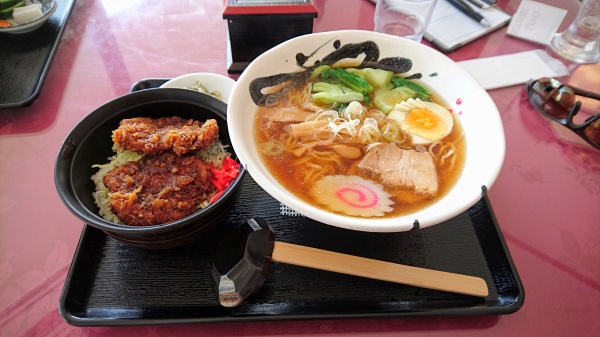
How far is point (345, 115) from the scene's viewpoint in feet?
5.13

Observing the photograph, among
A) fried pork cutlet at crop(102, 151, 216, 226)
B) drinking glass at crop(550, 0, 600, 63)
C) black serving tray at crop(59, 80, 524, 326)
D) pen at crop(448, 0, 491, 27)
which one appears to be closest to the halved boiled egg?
black serving tray at crop(59, 80, 524, 326)

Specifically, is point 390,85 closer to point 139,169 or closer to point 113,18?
point 139,169

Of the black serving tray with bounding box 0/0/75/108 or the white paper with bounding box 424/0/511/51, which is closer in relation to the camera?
the black serving tray with bounding box 0/0/75/108

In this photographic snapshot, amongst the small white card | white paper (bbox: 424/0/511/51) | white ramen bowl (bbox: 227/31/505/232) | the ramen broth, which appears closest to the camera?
white ramen bowl (bbox: 227/31/505/232)

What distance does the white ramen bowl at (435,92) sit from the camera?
3.45 feet

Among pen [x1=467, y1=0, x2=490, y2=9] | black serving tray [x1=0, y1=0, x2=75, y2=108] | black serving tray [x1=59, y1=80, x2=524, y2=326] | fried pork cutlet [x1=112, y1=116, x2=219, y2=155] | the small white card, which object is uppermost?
pen [x1=467, y1=0, x2=490, y2=9]

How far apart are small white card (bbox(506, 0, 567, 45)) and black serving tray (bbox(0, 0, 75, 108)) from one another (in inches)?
105

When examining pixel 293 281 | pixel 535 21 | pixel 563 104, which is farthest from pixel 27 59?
pixel 535 21

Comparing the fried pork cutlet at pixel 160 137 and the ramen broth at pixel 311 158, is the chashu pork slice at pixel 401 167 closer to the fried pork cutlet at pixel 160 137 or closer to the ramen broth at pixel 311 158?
the ramen broth at pixel 311 158

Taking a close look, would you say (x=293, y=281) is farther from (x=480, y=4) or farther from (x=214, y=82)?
(x=480, y=4)

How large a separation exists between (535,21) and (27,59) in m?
3.00

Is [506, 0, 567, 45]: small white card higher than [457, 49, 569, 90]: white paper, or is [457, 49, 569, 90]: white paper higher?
[506, 0, 567, 45]: small white card

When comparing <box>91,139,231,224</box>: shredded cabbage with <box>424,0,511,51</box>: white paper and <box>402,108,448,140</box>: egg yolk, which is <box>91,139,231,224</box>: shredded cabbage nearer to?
<box>402,108,448,140</box>: egg yolk

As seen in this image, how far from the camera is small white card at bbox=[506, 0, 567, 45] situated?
232 cm
